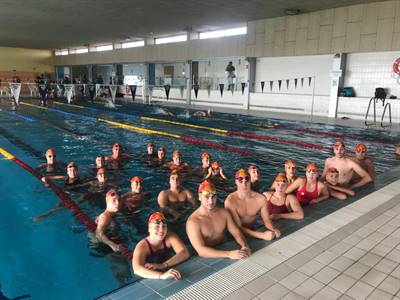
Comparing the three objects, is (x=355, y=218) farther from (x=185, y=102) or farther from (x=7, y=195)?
(x=185, y=102)

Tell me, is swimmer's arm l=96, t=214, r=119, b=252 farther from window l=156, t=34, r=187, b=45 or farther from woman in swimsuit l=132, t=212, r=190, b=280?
window l=156, t=34, r=187, b=45

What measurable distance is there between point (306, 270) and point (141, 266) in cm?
129

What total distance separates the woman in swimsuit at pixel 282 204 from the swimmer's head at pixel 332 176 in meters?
1.06

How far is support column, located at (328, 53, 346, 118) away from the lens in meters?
14.5

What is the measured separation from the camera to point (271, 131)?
11.5 metres

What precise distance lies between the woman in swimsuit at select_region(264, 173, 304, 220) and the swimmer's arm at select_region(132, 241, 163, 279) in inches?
64.1

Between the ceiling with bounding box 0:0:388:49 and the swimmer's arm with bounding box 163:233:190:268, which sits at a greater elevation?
the ceiling with bounding box 0:0:388:49

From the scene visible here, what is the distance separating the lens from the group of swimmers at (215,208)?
2.96 m

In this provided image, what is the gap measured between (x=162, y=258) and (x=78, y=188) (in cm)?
298

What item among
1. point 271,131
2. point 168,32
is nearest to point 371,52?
point 271,131

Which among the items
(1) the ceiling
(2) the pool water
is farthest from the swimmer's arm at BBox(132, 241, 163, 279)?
(1) the ceiling

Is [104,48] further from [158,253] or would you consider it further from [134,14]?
[158,253]

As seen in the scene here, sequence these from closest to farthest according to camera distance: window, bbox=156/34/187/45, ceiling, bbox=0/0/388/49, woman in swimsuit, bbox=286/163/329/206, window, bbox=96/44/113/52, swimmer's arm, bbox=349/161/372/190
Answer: woman in swimsuit, bbox=286/163/329/206 < swimmer's arm, bbox=349/161/372/190 < ceiling, bbox=0/0/388/49 < window, bbox=156/34/187/45 < window, bbox=96/44/113/52

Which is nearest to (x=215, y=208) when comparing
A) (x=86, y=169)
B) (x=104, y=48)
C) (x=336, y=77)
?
(x=86, y=169)
